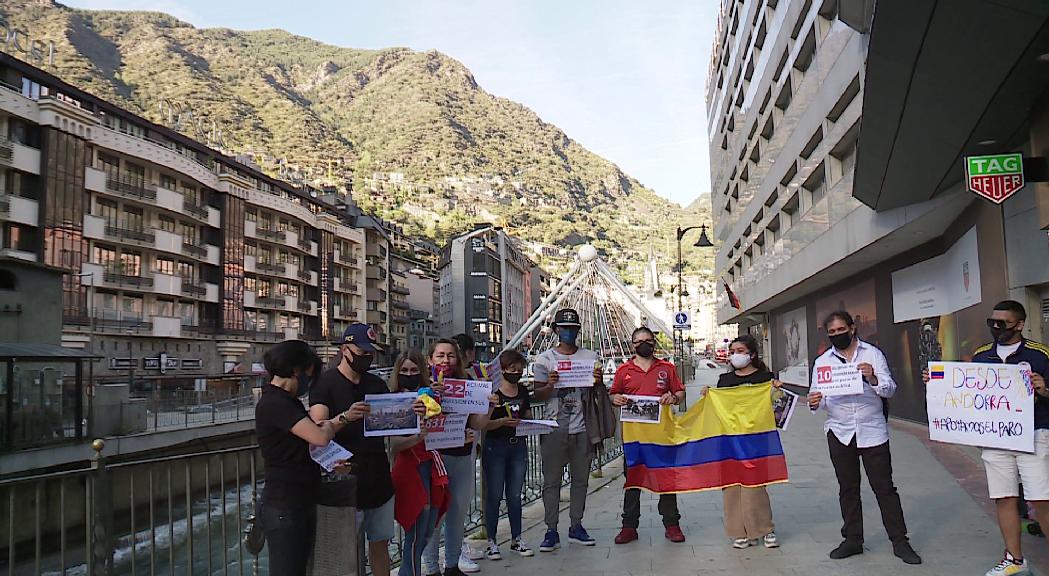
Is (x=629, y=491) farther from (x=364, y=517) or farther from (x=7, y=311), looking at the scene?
(x=7, y=311)

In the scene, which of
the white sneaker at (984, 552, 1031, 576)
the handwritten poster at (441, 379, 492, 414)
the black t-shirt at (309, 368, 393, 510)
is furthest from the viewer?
the handwritten poster at (441, 379, 492, 414)

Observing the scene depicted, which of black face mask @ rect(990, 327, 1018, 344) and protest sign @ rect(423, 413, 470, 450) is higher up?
black face mask @ rect(990, 327, 1018, 344)

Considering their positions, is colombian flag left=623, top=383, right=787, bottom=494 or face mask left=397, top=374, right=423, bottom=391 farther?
colombian flag left=623, top=383, right=787, bottom=494

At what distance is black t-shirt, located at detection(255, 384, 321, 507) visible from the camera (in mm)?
4227

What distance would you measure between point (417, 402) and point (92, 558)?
2.15 meters

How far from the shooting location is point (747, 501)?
23.3ft

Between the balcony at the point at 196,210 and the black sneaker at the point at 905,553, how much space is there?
4868cm

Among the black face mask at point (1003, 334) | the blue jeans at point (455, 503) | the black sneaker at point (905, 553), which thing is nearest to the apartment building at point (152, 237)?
the blue jeans at point (455, 503)

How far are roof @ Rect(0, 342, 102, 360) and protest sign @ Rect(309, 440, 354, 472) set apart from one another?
654 inches

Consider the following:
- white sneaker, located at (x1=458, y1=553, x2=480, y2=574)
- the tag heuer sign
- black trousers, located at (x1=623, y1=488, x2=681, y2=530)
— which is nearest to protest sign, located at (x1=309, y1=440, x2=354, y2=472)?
white sneaker, located at (x1=458, y1=553, x2=480, y2=574)

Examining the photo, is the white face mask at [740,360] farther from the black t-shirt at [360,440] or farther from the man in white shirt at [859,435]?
the black t-shirt at [360,440]

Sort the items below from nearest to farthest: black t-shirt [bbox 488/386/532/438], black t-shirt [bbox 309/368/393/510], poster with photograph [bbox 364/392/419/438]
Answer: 1. black t-shirt [bbox 309/368/393/510]
2. poster with photograph [bbox 364/392/419/438]
3. black t-shirt [bbox 488/386/532/438]

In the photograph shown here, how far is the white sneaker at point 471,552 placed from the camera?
21.6ft

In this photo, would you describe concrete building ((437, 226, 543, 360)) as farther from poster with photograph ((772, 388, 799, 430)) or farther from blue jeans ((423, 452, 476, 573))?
blue jeans ((423, 452, 476, 573))
